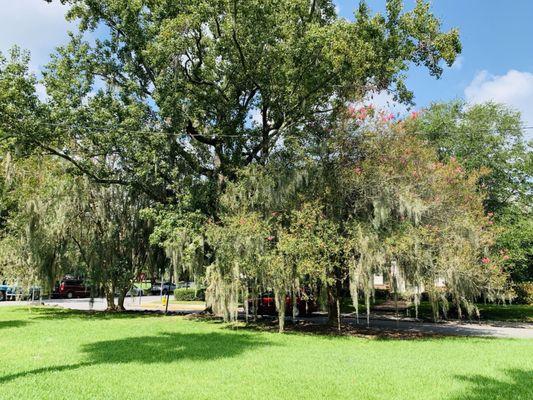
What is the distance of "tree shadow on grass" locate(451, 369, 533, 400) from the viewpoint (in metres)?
6.52

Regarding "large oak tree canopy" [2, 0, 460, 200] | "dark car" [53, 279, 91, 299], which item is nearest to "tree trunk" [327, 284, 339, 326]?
"large oak tree canopy" [2, 0, 460, 200]

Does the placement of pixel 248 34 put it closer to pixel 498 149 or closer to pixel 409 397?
pixel 409 397

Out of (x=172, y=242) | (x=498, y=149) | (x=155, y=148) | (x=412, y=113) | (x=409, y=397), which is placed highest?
(x=498, y=149)

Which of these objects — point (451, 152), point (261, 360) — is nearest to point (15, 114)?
point (261, 360)

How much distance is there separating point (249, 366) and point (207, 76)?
11.2 m

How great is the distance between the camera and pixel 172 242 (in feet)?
49.1

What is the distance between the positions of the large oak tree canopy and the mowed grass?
20.2 ft

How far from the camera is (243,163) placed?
16.9 m

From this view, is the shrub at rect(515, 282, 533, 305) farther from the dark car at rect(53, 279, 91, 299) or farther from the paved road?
the dark car at rect(53, 279, 91, 299)

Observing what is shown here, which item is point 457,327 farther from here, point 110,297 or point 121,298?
point 110,297

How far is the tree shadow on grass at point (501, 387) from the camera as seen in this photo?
21.4 ft

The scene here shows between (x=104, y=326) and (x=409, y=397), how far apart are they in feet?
37.7

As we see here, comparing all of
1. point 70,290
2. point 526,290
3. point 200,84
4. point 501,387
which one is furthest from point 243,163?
point 70,290

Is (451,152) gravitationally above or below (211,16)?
below
